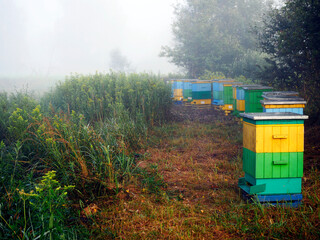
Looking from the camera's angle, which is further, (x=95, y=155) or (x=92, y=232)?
(x=95, y=155)

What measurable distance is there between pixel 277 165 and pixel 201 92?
9.52 m

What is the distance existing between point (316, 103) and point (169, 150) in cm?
455

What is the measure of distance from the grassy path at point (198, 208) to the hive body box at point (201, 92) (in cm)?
680

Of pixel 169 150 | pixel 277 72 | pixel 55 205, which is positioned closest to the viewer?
pixel 55 205

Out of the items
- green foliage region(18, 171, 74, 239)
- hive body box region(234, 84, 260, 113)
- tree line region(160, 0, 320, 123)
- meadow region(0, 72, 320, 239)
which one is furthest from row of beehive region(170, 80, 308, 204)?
tree line region(160, 0, 320, 123)

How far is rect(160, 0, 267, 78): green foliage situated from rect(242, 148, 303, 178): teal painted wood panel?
19355mm

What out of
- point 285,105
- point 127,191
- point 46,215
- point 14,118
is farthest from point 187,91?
point 46,215

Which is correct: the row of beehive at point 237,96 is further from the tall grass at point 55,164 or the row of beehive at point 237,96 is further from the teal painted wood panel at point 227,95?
the tall grass at point 55,164

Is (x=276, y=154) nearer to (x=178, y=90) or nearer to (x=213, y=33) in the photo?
(x=178, y=90)

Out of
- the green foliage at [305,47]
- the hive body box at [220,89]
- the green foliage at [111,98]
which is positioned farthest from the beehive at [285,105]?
the hive body box at [220,89]

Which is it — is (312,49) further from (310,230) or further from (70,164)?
(70,164)

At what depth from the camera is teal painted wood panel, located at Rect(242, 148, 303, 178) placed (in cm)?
368

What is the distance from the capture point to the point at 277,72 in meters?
11.5

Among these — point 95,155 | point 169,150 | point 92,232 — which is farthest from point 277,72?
point 92,232
